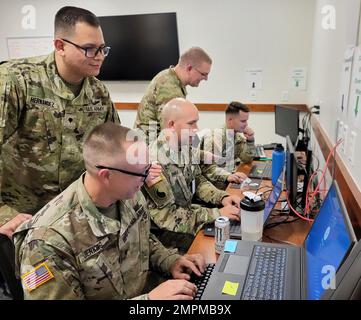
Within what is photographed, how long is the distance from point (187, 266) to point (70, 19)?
119 cm

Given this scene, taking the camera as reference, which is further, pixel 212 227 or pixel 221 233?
pixel 212 227

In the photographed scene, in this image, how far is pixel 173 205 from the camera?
1.60m

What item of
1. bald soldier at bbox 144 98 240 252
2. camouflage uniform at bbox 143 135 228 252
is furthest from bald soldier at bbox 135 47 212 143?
camouflage uniform at bbox 143 135 228 252

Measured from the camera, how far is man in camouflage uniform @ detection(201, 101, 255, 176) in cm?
263

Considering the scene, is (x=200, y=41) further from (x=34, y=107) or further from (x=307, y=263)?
(x=307, y=263)

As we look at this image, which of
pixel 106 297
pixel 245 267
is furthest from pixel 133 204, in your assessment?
pixel 245 267

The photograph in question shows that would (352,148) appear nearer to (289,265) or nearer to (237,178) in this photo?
(289,265)

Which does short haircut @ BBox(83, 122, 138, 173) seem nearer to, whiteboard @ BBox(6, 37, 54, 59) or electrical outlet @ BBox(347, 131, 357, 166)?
electrical outlet @ BBox(347, 131, 357, 166)

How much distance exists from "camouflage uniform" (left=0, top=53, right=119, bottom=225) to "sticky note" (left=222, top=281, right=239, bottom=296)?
98 cm

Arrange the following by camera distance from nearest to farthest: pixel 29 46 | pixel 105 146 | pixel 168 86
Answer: pixel 105 146, pixel 168 86, pixel 29 46

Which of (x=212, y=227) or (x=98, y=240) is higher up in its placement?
(x=98, y=240)

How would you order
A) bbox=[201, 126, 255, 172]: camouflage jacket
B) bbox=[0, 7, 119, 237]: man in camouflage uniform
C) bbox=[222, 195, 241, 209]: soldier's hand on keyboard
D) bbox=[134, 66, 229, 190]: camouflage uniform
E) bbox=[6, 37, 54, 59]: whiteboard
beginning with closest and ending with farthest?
bbox=[0, 7, 119, 237]: man in camouflage uniform, bbox=[222, 195, 241, 209]: soldier's hand on keyboard, bbox=[134, 66, 229, 190]: camouflage uniform, bbox=[201, 126, 255, 172]: camouflage jacket, bbox=[6, 37, 54, 59]: whiteboard

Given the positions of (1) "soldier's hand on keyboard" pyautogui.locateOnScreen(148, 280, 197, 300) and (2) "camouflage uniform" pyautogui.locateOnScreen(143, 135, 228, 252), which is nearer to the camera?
(1) "soldier's hand on keyboard" pyautogui.locateOnScreen(148, 280, 197, 300)

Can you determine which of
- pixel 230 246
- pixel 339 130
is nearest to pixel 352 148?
pixel 339 130
